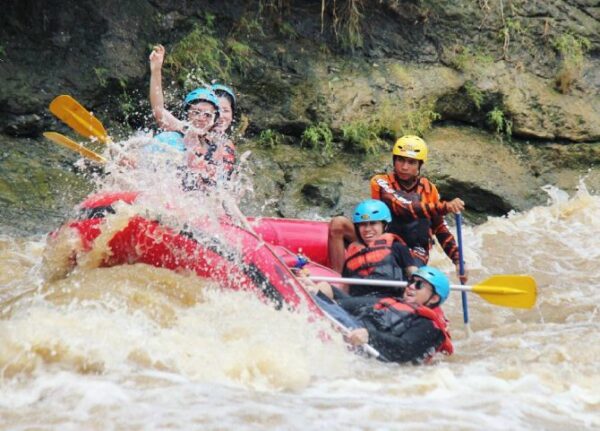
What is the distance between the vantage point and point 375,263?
5859mm

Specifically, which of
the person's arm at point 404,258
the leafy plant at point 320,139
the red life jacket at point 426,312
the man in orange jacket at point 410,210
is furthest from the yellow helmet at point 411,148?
the leafy plant at point 320,139

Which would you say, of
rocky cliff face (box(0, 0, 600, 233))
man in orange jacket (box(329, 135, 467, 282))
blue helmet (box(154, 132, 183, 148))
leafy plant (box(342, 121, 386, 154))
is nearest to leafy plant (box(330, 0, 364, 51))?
rocky cliff face (box(0, 0, 600, 233))

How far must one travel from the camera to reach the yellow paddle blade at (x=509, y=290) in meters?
5.78

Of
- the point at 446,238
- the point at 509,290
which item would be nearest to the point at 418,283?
the point at 509,290

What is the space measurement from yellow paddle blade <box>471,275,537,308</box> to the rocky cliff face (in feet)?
9.90

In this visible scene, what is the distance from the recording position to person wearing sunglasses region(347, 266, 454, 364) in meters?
4.93

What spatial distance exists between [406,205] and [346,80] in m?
3.62

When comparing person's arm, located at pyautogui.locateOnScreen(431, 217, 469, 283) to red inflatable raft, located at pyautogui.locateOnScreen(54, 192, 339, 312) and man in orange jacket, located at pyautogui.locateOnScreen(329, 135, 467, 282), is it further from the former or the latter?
→ red inflatable raft, located at pyautogui.locateOnScreen(54, 192, 339, 312)

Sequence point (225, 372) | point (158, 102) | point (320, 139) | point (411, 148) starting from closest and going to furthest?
point (225, 372) < point (158, 102) < point (411, 148) < point (320, 139)

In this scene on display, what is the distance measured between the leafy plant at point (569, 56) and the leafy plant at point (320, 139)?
9.84 ft

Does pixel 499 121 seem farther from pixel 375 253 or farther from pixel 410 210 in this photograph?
pixel 375 253

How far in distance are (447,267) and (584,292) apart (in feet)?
4.32

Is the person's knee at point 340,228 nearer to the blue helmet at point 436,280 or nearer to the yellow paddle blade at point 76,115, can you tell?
the blue helmet at point 436,280

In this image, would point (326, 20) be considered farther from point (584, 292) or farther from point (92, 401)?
point (92, 401)
